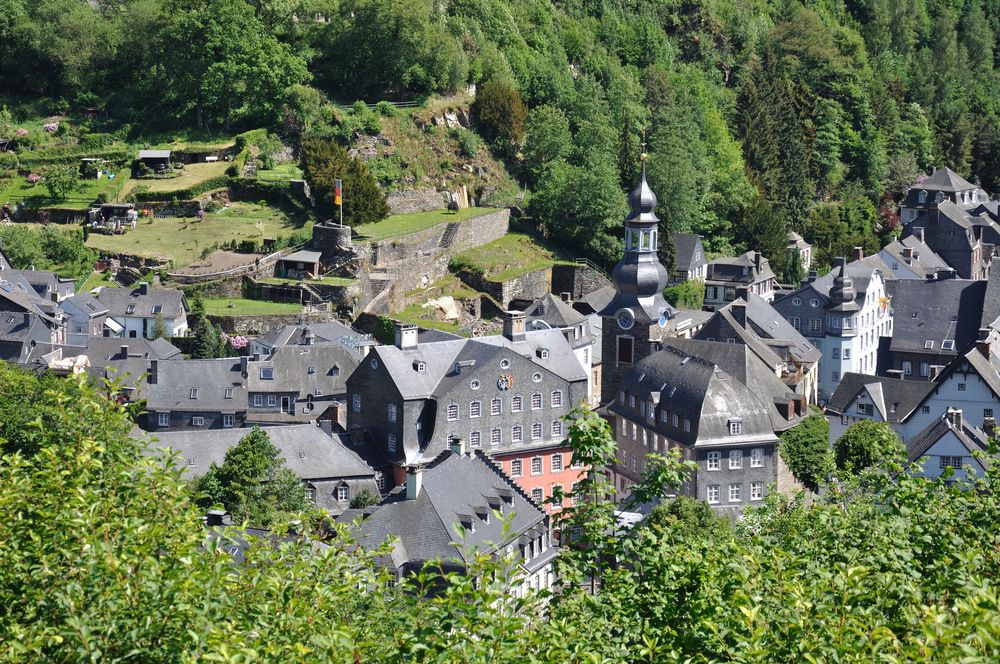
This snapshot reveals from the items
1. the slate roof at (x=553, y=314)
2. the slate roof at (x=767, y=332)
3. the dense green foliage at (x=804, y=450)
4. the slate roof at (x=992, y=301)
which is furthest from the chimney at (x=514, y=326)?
the slate roof at (x=992, y=301)

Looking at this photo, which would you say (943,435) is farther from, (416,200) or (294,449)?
(416,200)

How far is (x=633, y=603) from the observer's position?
60.6 ft

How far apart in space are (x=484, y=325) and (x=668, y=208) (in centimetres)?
1648

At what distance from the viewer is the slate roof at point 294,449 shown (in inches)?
1806

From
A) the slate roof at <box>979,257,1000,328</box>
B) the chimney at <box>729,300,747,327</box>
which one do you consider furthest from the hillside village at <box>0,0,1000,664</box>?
the chimney at <box>729,300,747,327</box>

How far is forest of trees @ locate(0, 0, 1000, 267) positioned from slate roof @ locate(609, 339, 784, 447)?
23.8 meters

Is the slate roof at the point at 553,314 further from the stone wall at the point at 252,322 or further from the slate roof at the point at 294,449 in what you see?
the slate roof at the point at 294,449

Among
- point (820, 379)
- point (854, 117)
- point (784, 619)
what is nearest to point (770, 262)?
point (820, 379)

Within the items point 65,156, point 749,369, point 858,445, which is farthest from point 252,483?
point 65,156

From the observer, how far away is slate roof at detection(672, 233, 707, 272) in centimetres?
7669

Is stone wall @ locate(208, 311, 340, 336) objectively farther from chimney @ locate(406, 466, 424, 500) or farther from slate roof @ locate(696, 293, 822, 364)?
chimney @ locate(406, 466, 424, 500)

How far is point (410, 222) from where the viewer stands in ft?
235

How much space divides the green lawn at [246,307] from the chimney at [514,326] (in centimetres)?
1192

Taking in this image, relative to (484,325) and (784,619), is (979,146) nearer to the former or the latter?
(484,325)
